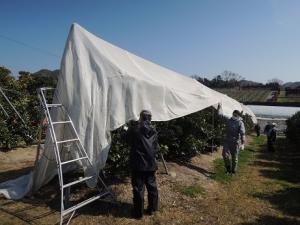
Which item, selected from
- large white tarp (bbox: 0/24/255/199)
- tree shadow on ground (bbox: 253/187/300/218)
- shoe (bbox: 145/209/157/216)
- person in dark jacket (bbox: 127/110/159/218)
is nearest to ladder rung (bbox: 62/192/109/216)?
large white tarp (bbox: 0/24/255/199)

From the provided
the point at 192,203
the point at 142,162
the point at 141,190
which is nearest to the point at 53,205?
the point at 141,190

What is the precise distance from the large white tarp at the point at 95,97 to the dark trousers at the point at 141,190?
2.83 ft

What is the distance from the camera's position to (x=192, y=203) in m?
7.52

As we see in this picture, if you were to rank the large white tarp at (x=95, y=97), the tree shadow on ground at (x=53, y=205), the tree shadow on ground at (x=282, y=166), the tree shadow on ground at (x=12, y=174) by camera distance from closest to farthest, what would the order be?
the tree shadow on ground at (x=53, y=205), the large white tarp at (x=95, y=97), the tree shadow on ground at (x=12, y=174), the tree shadow on ground at (x=282, y=166)

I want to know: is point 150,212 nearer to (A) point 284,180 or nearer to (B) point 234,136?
(B) point 234,136

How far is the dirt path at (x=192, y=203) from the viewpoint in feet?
21.6

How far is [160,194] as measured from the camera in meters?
7.74

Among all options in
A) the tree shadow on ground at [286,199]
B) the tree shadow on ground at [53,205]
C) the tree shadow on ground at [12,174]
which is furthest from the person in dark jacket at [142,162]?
the tree shadow on ground at [12,174]

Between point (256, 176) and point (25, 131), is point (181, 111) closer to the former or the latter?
point (256, 176)

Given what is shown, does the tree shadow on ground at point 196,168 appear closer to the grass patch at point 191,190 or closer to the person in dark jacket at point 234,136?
the person in dark jacket at point 234,136

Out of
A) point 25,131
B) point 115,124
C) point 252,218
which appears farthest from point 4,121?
point 252,218

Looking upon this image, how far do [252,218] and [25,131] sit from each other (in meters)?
10.5

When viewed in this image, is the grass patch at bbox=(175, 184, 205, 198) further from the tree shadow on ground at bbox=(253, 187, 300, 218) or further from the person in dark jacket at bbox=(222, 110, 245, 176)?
the person in dark jacket at bbox=(222, 110, 245, 176)

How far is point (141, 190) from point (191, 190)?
194cm
